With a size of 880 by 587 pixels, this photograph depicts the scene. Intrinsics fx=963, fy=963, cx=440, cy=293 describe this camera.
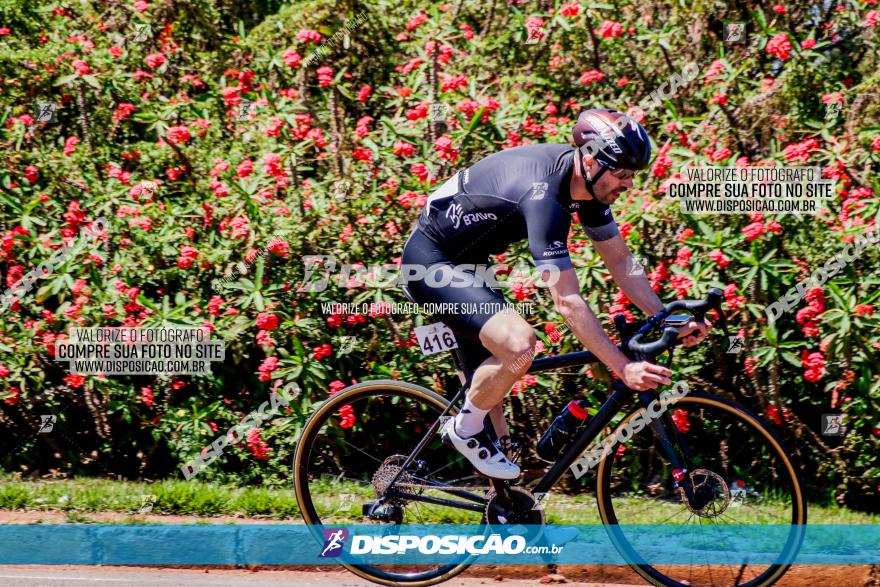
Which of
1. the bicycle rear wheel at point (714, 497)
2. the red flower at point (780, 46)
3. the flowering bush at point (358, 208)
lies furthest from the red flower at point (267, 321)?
the red flower at point (780, 46)

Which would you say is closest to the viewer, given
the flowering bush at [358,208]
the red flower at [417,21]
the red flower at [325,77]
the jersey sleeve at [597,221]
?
the jersey sleeve at [597,221]

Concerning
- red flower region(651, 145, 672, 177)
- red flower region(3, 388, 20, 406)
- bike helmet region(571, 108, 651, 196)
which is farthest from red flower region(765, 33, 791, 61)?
red flower region(3, 388, 20, 406)

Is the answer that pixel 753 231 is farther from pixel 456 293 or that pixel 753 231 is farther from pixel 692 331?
pixel 456 293

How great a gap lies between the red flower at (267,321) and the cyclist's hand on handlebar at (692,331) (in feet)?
9.40

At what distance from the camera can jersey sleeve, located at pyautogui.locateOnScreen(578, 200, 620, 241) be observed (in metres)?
4.40

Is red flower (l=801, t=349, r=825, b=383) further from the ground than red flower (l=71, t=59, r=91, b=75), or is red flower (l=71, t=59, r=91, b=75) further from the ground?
red flower (l=71, t=59, r=91, b=75)

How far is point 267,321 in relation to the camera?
6.14 m

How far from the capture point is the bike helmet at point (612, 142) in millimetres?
4051

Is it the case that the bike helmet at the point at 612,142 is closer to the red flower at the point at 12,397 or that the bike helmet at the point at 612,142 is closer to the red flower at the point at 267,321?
the red flower at the point at 267,321

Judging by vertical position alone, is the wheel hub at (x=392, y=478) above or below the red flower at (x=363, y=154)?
below

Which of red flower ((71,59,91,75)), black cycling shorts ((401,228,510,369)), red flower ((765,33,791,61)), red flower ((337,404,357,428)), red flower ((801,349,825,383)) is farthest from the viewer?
red flower ((71,59,91,75))

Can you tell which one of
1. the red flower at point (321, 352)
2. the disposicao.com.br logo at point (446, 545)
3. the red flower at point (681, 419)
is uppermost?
the red flower at point (321, 352)

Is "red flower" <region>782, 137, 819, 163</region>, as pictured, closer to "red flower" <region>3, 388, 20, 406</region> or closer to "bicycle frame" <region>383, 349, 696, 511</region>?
"bicycle frame" <region>383, 349, 696, 511</region>

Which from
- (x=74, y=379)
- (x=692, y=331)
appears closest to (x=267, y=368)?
(x=74, y=379)
